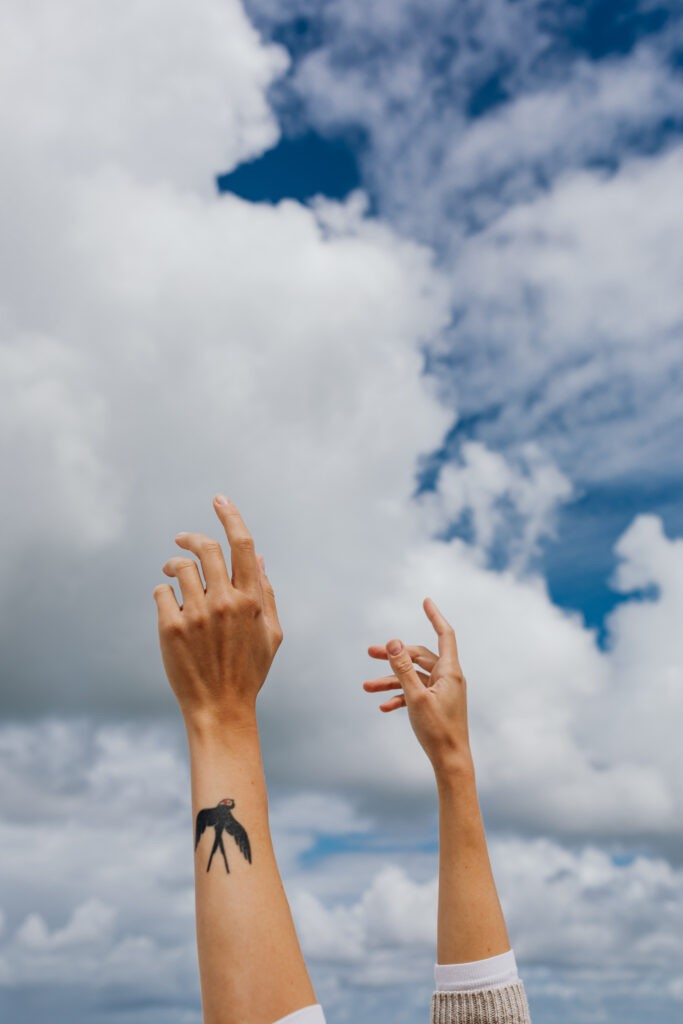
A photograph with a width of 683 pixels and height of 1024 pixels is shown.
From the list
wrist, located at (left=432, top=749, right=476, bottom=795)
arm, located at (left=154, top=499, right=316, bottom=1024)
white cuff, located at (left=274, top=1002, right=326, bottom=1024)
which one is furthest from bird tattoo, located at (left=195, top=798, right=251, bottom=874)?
wrist, located at (left=432, top=749, right=476, bottom=795)

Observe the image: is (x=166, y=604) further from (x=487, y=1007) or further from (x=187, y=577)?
(x=487, y=1007)

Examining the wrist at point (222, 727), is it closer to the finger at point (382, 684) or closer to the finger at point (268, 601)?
the finger at point (268, 601)

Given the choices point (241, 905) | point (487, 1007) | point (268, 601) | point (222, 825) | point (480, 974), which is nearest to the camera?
point (241, 905)

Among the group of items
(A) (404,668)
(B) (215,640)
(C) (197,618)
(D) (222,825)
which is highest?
(A) (404,668)

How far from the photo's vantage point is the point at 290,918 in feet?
13.3

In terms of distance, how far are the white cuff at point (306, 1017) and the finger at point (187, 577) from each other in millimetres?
1905

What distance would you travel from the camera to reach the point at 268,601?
17.4 ft

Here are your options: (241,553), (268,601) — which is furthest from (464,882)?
(241,553)

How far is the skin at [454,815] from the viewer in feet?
22.6

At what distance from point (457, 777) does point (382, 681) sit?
1.30 metres

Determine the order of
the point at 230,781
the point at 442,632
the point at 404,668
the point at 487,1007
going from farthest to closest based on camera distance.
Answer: the point at 442,632 < the point at 404,668 < the point at 487,1007 < the point at 230,781

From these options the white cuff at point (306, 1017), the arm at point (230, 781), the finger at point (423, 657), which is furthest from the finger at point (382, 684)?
the white cuff at point (306, 1017)

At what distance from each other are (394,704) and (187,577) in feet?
12.7

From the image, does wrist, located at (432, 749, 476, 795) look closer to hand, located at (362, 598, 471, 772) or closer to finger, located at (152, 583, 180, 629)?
hand, located at (362, 598, 471, 772)
